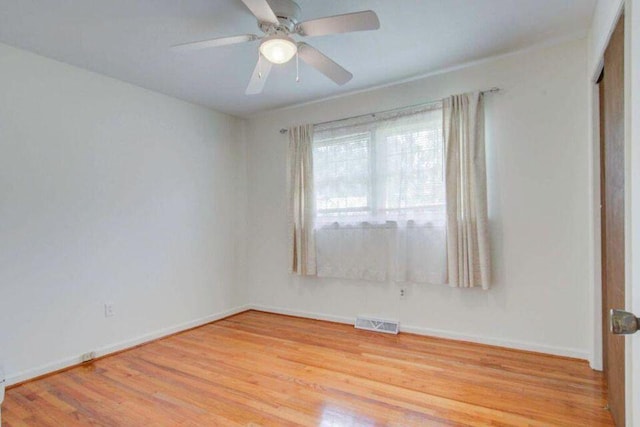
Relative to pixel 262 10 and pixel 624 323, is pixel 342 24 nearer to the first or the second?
pixel 262 10

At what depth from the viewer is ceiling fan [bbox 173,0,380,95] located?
5.90 feet

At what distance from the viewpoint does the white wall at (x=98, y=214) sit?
2.54 meters

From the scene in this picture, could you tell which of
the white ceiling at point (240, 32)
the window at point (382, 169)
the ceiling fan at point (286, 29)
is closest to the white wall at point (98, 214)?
the white ceiling at point (240, 32)

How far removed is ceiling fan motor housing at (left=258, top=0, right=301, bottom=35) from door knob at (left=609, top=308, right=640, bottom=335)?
198cm

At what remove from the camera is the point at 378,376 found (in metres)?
2.45

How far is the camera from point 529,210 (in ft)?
9.24

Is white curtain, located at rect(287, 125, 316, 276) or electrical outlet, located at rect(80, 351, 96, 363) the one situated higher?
white curtain, located at rect(287, 125, 316, 276)

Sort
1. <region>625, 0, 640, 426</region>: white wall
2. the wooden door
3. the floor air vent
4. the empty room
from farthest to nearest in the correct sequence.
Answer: the floor air vent, the empty room, the wooden door, <region>625, 0, 640, 426</region>: white wall

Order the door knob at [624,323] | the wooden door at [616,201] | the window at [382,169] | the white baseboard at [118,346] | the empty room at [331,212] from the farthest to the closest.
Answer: the window at [382,169] → the white baseboard at [118,346] → the empty room at [331,212] → the wooden door at [616,201] → the door knob at [624,323]

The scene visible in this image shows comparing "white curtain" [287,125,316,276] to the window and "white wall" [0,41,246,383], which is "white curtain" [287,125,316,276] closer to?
the window

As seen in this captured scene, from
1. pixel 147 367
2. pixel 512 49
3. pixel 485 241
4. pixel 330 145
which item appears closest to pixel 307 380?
pixel 147 367

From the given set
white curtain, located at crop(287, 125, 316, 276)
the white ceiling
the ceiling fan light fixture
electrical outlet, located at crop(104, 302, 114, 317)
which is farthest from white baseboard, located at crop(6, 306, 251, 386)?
the ceiling fan light fixture

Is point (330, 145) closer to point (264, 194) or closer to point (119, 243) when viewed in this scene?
point (264, 194)

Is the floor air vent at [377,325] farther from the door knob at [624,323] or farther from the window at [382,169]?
the door knob at [624,323]
